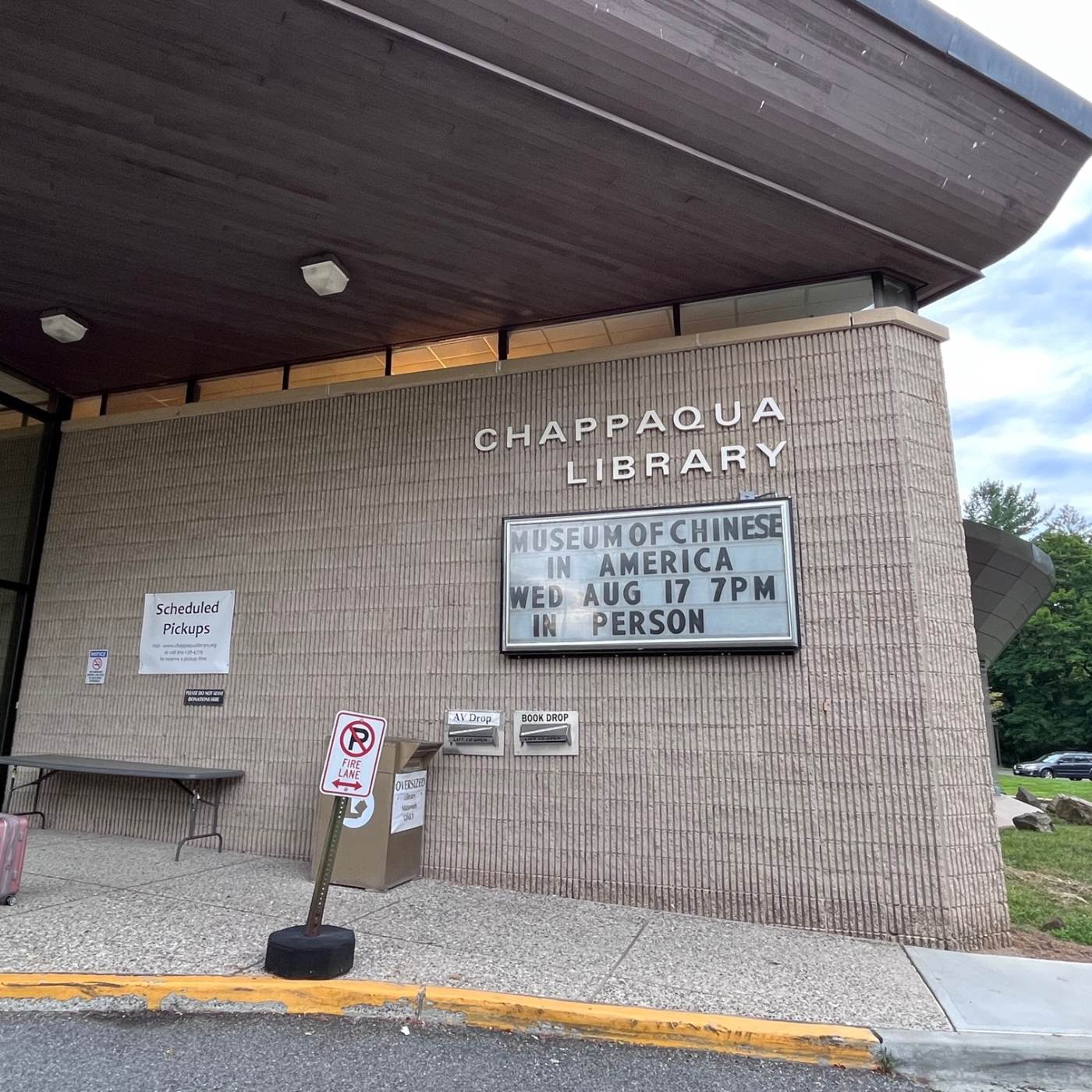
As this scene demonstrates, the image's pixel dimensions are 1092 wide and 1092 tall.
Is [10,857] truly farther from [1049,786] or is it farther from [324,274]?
[1049,786]

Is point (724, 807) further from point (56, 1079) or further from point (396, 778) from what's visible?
point (56, 1079)

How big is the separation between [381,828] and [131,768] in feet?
9.12

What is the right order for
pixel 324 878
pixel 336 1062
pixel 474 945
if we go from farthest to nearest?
pixel 474 945 < pixel 324 878 < pixel 336 1062

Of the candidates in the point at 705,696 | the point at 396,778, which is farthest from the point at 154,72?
the point at 705,696

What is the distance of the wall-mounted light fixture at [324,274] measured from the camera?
250 inches

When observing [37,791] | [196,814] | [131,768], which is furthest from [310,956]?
[37,791]

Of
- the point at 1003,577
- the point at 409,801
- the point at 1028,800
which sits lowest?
the point at 1028,800

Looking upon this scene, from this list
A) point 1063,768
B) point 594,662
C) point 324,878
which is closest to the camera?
point 324,878

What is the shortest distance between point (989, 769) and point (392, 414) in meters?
5.95

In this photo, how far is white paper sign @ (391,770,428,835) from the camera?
6.04m

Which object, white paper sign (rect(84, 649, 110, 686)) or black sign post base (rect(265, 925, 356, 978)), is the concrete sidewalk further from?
white paper sign (rect(84, 649, 110, 686))

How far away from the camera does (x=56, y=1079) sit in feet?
10.2

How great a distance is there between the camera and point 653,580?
6.29 m

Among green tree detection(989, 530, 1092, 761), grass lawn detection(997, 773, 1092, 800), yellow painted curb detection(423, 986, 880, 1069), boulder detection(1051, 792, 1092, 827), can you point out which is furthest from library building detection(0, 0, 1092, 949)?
green tree detection(989, 530, 1092, 761)
